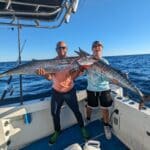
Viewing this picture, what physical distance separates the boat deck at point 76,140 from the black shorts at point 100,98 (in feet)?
Result: 1.60

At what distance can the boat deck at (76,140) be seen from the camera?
9.71 feet

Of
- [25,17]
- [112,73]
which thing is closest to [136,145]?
[112,73]

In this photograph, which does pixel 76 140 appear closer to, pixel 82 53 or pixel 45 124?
pixel 45 124

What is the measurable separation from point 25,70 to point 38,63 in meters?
0.21

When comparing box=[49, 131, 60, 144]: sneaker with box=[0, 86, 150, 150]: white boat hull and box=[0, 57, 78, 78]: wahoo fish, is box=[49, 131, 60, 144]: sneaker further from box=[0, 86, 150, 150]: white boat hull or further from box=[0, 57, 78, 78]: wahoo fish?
box=[0, 57, 78, 78]: wahoo fish

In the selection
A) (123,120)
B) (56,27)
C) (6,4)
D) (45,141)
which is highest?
(6,4)

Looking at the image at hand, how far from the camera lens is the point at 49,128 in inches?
130

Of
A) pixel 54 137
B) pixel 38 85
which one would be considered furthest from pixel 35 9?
pixel 38 85

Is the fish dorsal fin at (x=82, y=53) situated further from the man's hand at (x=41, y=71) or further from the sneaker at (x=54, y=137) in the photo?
the sneaker at (x=54, y=137)

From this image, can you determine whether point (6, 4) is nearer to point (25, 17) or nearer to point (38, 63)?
point (25, 17)

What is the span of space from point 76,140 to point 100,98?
2.44ft

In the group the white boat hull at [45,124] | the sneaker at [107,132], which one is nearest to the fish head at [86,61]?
the white boat hull at [45,124]

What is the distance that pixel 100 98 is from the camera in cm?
313

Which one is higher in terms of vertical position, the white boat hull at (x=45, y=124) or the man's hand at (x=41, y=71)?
the man's hand at (x=41, y=71)
